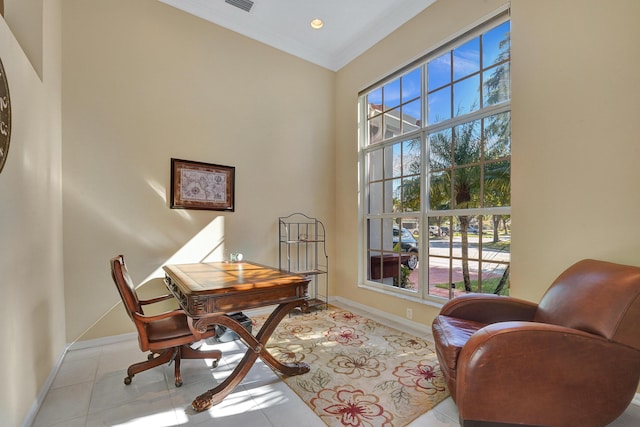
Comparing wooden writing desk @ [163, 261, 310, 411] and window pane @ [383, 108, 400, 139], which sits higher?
window pane @ [383, 108, 400, 139]

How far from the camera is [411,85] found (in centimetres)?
347

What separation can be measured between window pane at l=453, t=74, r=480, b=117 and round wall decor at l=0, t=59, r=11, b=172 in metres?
3.37

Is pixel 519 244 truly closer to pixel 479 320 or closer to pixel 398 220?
pixel 479 320

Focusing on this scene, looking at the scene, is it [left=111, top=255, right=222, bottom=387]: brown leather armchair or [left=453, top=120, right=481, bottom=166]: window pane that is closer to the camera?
[left=111, top=255, right=222, bottom=387]: brown leather armchair

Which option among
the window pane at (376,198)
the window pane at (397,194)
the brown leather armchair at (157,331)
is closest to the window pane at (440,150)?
the window pane at (397,194)

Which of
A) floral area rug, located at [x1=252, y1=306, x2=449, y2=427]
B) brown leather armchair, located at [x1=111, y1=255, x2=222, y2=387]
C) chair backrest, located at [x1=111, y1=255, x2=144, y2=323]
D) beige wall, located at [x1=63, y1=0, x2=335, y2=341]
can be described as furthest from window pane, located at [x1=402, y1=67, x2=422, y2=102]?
chair backrest, located at [x1=111, y1=255, x2=144, y2=323]

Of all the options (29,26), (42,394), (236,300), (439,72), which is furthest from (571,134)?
(42,394)

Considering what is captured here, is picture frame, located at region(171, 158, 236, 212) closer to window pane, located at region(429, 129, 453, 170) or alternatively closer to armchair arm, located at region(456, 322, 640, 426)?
window pane, located at region(429, 129, 453, 170)

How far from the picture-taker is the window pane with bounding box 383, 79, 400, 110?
144 inches

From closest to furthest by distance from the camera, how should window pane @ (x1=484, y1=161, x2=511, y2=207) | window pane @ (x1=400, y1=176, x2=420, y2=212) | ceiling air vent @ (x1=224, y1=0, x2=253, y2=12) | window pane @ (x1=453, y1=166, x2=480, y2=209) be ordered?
window pane @ (x1=484, y1=161, x2=511, y2=207) → window pane @ (x1=453, y1=166, x2=480, y2=209) → ceiling air vent @ (x1=224, y1=0, x2=253, y2=12) → window pane @ (x1=400, y1=176, x2=420, y2=212)

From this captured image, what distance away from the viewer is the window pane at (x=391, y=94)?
3.65 m

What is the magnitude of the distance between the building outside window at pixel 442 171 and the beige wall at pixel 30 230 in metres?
3.25

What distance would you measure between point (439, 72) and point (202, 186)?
2.91 metres

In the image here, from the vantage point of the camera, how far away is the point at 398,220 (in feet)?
11.9
